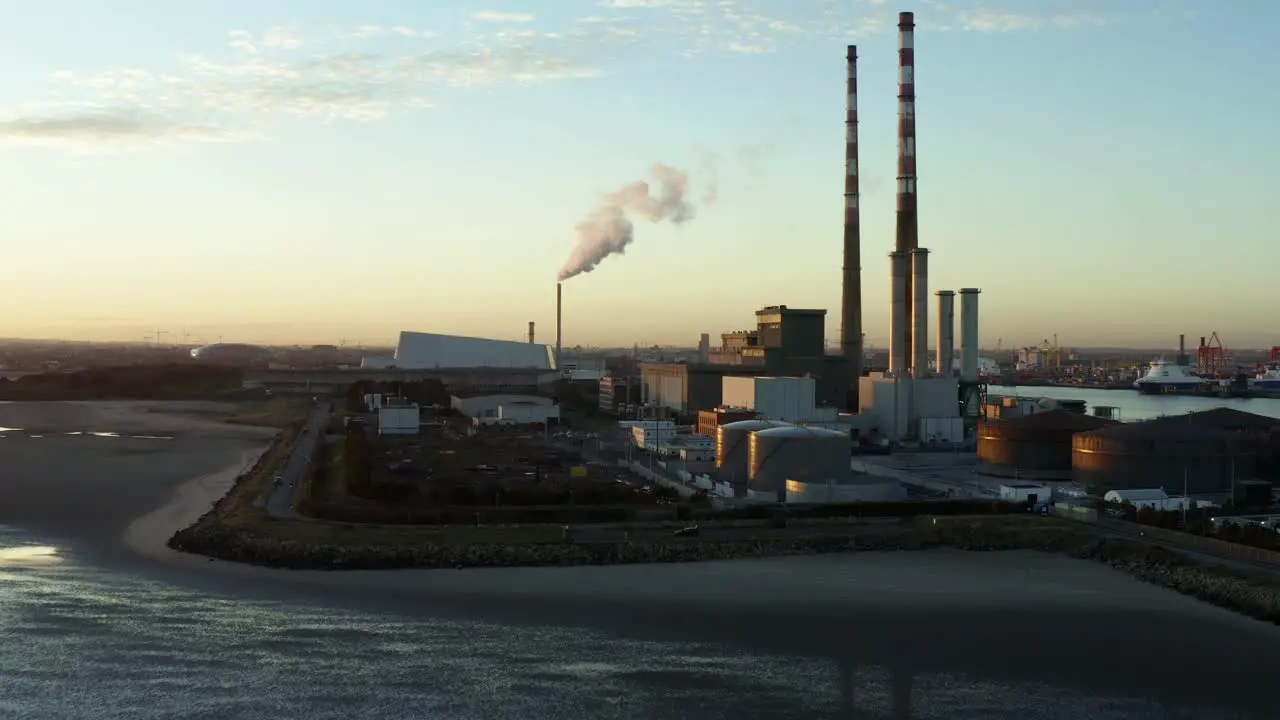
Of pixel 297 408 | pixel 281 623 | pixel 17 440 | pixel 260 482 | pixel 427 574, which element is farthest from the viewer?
pixel 297 408

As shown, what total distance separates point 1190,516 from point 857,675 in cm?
1086

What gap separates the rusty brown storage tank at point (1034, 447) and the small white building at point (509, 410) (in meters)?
16.4

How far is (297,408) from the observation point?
53562mm

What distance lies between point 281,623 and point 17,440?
89.2 feet

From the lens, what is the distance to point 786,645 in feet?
40.8

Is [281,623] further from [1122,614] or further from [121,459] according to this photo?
[121,459]

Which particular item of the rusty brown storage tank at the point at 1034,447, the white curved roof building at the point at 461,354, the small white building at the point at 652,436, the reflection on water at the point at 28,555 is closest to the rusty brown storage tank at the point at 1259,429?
the rusty brown storage tank at the point at 1034,447

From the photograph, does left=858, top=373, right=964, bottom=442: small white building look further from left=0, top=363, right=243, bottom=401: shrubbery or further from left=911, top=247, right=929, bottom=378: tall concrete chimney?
left=0, top=363, right=243, bottom=401: shrubbery

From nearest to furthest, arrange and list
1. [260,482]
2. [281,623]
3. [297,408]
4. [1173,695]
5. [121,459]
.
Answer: [1173,695] < [281,623] < [260,482] < [121,459] < [297,408]

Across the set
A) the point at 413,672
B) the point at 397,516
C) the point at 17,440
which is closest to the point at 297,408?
the point at 17,440

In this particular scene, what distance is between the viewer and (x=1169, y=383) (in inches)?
3209

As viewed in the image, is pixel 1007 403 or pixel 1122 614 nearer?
pixel 1122 614

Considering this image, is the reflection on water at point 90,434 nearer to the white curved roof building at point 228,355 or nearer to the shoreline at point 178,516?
the shoreline at point 178,516

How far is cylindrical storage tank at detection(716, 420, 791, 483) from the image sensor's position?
83.7ft
